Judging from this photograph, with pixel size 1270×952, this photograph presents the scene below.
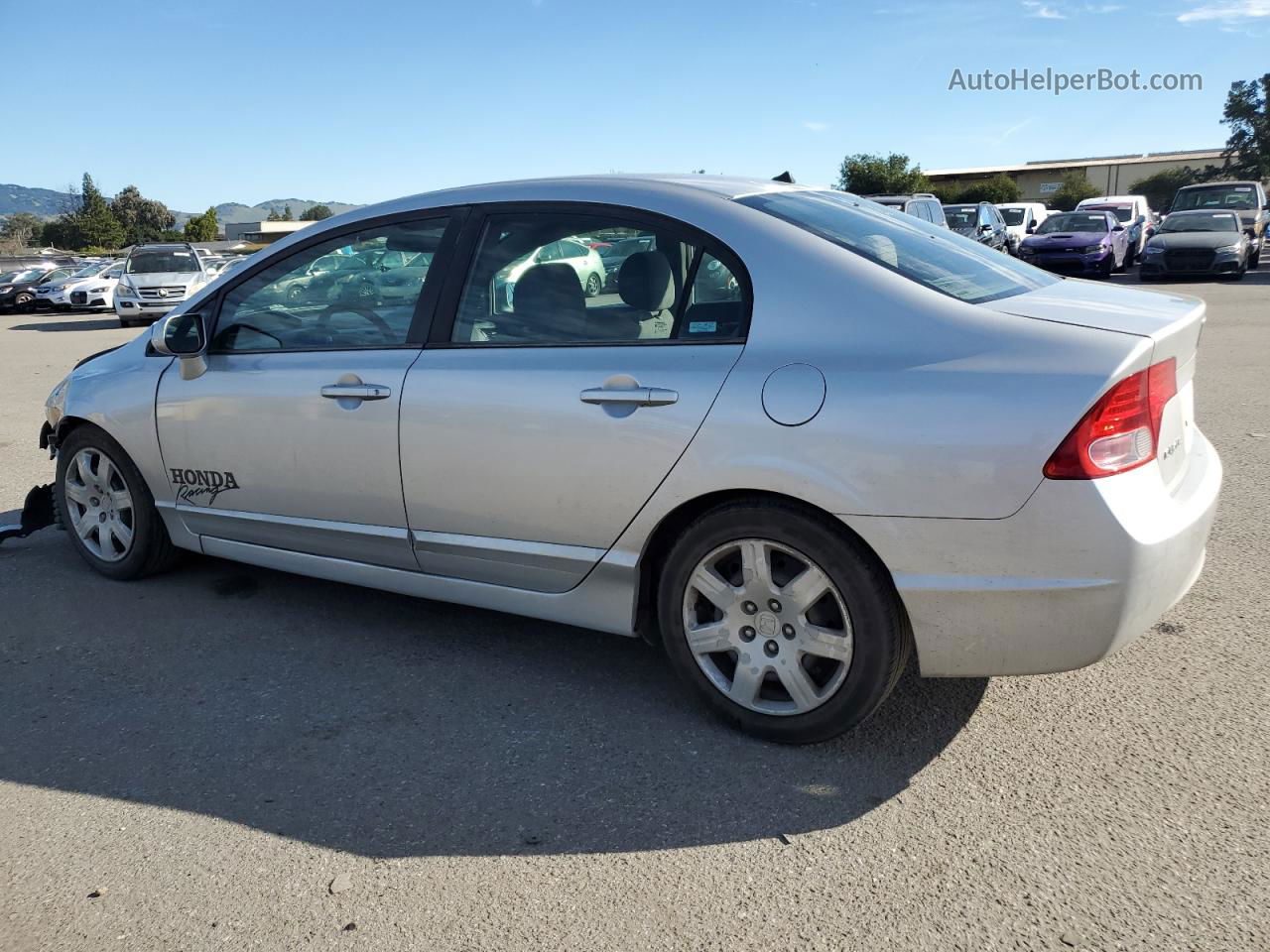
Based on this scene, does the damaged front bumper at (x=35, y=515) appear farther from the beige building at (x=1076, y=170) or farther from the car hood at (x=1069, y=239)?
the beige building at (x=1076, y=170)

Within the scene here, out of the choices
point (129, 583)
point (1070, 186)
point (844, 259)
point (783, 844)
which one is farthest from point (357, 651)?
point (1070, 186)

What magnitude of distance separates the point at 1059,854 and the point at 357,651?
258 centimetres

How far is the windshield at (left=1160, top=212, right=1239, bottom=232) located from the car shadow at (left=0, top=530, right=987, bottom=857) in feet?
73.3

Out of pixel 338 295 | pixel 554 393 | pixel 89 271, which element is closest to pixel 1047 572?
pixel 554 393

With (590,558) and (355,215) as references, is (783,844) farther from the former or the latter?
(355,215)

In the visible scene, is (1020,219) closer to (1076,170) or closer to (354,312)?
(354,312)

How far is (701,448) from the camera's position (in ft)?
10.3

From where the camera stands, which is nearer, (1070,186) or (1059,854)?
(1059,854)

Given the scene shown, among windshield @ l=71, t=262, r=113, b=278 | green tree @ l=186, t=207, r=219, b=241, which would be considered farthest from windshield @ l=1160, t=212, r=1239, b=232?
green tree @ l=186, t=207, r=219, b=241

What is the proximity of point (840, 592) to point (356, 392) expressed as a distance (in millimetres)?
1910

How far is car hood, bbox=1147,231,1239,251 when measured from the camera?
70.5ft

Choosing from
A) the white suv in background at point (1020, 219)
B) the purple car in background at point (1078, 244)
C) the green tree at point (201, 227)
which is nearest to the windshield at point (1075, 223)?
the purple car in background at point (1078, 244)

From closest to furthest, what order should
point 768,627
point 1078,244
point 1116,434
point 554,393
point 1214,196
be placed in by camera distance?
point 1116,434, point 768,627, point 554,393, point 1078,244, point 1214,196

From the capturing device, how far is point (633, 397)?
3.26 m
